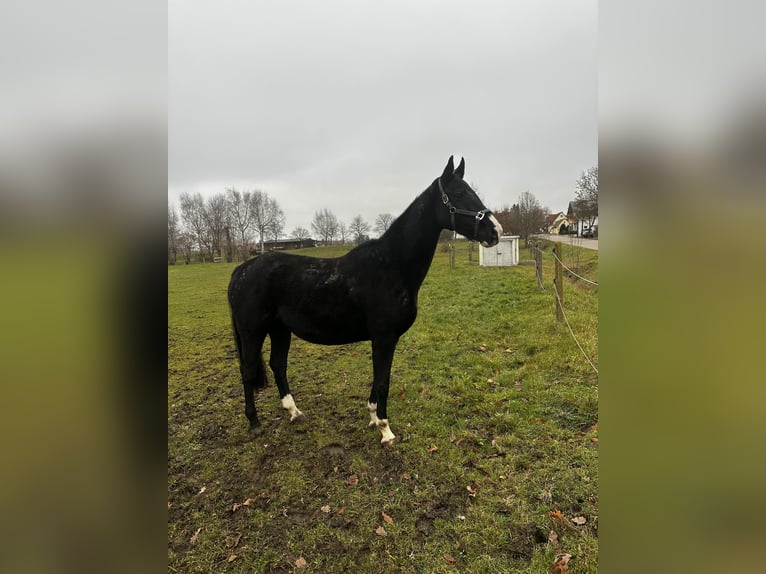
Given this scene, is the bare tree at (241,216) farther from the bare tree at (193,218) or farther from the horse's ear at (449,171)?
the horse's ear at (449,171)

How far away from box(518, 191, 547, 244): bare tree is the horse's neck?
26051mm

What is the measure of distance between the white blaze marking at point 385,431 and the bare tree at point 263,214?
3828 centimetres

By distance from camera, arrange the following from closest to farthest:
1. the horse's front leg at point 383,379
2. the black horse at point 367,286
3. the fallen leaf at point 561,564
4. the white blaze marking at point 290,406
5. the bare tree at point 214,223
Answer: the fallen leaf at point 561,564, the black horse at point 367,286, the horse's front leg at point 383,379, the white blaze marking at point 290,406, the bare tree at point 214,223

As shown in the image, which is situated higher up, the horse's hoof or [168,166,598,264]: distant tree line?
[168,166,598,264]: distant tree line

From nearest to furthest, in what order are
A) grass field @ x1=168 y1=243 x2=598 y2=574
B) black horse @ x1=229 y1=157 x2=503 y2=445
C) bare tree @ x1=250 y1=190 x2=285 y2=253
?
grass field @ x1=168 y1=243 x2=598 y2=574 → black horse @ x1=229 y1=157 x2=503 y2=445 → bare tree @ x1=250 y1=190 x2=285 y2=253

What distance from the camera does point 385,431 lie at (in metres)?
3.73

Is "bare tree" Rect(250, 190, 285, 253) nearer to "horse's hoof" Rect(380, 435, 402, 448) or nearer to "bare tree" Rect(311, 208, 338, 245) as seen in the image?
"bare tree" Rect(311, 208, 338, 245)

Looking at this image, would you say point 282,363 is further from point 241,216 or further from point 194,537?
point 241,216

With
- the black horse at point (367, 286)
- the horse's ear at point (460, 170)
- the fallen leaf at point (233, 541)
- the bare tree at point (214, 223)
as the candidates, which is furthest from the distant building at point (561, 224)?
the bare tree at point (214, 223)

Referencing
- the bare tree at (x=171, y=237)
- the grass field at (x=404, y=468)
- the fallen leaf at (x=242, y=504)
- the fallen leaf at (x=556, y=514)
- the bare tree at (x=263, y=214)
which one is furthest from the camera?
the bare tree at (x=263, y=214)

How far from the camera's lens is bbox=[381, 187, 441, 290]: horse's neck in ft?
12.1

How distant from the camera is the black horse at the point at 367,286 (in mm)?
3613

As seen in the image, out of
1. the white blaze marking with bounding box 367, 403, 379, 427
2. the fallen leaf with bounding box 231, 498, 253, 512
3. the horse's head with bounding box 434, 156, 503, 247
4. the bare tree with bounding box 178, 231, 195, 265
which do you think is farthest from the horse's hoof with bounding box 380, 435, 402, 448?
the bare tree with bounding box 178, 231, 195, 265
